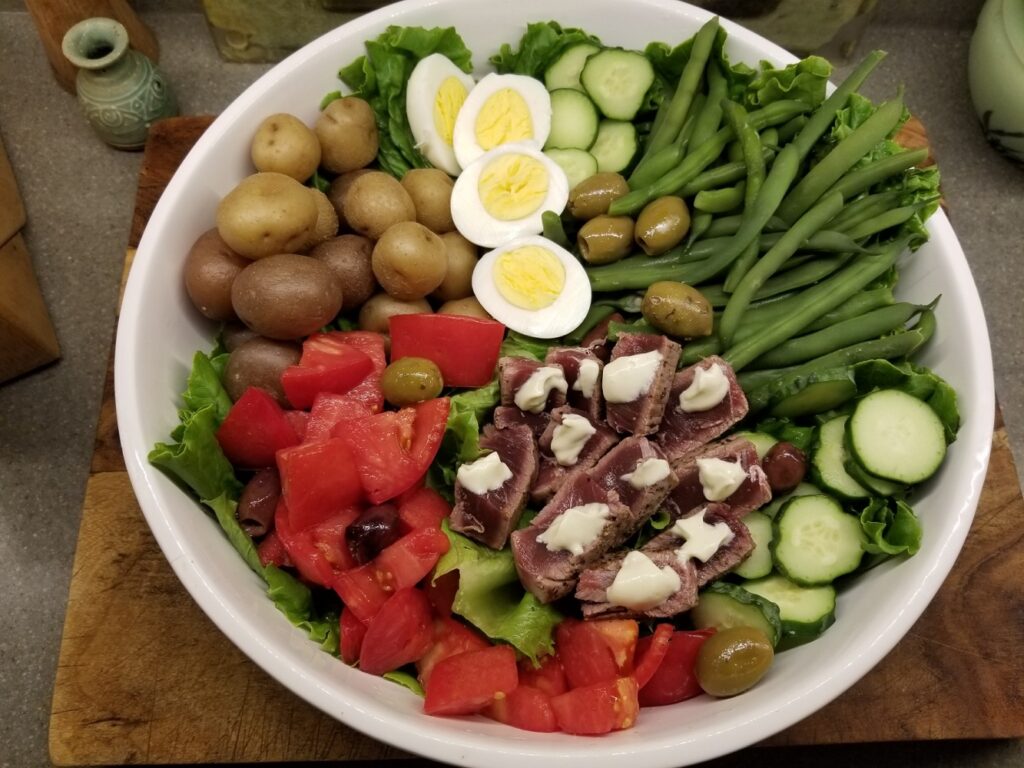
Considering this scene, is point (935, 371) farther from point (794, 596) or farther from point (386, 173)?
point (386, 173)

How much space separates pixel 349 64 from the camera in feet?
6.60

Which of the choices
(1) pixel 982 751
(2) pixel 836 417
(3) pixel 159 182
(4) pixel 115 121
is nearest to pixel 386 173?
(3) pixel 159 182

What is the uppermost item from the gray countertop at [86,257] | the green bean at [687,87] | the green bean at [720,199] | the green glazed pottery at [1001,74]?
the green glazed pottery at [1001,74]

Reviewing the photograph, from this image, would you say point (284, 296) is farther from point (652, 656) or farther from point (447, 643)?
point (652, 656)

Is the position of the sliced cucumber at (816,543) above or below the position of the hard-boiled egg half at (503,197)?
below

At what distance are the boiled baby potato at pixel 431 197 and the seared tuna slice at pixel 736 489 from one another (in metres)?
0.80

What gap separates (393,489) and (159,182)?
1.09 meters

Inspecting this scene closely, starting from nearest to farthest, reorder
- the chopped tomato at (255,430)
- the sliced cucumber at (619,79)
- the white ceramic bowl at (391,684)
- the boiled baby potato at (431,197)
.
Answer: the white ceramic bowl at (391,684) → the chopped tomato at (255,430) → the boiled baby potato at (431,197) → the sliced cucumber at (619,79)

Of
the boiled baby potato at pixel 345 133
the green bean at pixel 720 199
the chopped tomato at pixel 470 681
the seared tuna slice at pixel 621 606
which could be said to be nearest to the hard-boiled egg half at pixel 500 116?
the boiled baby potato at pixel 345 133

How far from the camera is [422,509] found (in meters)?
1.68

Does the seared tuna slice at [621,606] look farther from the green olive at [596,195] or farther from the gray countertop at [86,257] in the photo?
the green olive at [596,195]

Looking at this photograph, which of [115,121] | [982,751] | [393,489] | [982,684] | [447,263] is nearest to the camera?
[393,489]

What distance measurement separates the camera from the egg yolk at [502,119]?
6.70ft

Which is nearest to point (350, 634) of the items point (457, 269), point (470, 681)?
point (470, 681)
